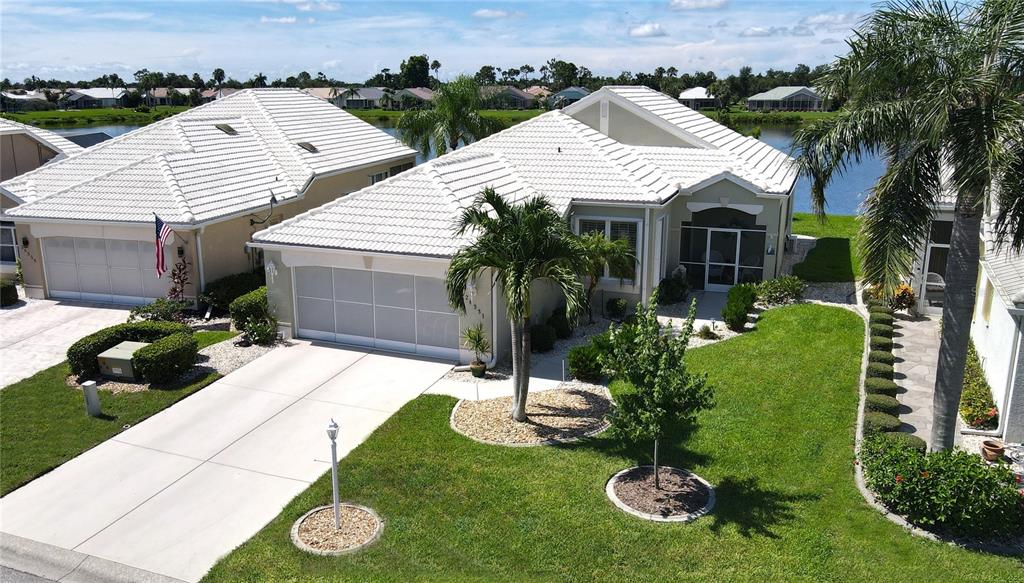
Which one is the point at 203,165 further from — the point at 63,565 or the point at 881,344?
the point at 881,344

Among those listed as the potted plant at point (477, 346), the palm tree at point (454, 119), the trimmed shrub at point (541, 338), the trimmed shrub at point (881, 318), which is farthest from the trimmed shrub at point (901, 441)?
the palm tree at point (454, 119)

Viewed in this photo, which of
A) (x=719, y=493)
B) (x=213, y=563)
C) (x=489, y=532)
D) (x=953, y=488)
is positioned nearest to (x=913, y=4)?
(x=953, y=488)

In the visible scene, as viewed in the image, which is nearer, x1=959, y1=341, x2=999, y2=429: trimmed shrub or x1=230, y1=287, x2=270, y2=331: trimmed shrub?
x1=959, y1=341, x2=999, y2=429: trimmed shrub

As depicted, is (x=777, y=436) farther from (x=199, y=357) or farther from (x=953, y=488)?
(x=199, y=357)

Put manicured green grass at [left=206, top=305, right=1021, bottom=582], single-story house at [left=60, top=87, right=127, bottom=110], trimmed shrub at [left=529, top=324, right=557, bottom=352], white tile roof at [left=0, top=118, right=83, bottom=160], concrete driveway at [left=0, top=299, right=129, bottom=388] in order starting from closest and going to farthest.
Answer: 1. manicured green grass at [left=206, top=305, right=1021, bottom=582]
2. concrete driveway at [left=0, top=299, right=129, bottom=388]
3. trimmed shrub at [left=529, top=324, right=557, bottom=352]
4. white tile roof at [left=0, top=118, right=83, bottom=160]
5. single-story house at [left=60, top=87, right=127, bottom=110]

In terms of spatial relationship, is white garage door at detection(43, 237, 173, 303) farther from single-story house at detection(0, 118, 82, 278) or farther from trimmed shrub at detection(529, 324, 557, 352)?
trimmed shrub at detection(529, 324, 557, 352)

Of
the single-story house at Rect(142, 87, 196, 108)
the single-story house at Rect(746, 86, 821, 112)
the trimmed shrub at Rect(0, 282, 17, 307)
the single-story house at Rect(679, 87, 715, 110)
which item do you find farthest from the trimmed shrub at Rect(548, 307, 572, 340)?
the single-story house at Rect(142, 87, 196, 108)

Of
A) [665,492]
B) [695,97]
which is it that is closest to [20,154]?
[665,492]
